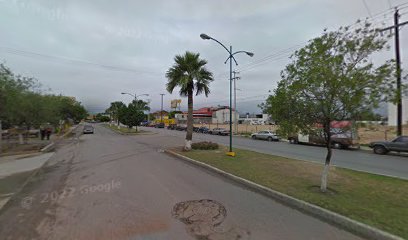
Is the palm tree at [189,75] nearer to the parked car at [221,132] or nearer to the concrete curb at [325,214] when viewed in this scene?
the concrete curb at [325,214]

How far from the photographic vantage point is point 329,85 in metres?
6.33

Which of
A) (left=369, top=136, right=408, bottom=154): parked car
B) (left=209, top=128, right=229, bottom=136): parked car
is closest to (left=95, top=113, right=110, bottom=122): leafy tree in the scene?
(left=209, top=128, right=229, bottom=136): parked car

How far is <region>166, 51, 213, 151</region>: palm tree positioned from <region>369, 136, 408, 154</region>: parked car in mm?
13852

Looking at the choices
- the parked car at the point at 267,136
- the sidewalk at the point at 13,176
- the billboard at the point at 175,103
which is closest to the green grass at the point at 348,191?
the sidewalk at the point at 13,176

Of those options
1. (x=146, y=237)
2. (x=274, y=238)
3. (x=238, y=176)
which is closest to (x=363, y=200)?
(x=274, y=238)

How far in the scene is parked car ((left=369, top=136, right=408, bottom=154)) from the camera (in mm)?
17500

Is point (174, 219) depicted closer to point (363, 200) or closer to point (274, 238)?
point (274, 238)

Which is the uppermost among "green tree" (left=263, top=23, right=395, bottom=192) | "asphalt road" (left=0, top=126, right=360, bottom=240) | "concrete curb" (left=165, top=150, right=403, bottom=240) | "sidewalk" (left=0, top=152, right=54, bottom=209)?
"green tree" (left=263, top=23, right=395, bottom=192)

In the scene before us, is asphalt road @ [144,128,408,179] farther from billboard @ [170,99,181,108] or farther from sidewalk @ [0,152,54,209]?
billboard @ [170,99,181,108]

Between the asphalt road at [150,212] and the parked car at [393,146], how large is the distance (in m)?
16.0

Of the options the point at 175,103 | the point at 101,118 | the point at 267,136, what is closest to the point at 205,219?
the point at 267,136

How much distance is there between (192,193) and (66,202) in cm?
328

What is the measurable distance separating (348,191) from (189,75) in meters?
12.8

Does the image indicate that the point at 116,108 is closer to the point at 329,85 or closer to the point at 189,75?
the point at 189,75
